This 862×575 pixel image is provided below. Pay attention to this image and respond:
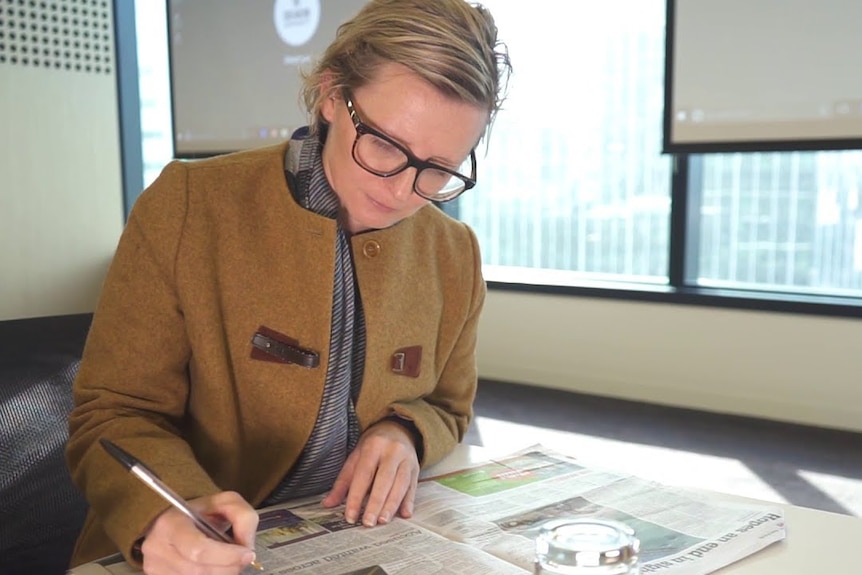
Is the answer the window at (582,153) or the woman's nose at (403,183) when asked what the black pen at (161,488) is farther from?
the window at (582,153)

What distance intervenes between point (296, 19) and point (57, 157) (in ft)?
4.94

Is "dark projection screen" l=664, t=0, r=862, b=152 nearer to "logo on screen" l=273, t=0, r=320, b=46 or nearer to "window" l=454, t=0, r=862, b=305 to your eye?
"window" l=454, t=0, r=862, b=305

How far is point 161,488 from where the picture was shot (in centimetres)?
67

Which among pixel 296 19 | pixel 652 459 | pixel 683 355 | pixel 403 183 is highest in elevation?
pixel 296 19

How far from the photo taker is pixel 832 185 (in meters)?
3.64

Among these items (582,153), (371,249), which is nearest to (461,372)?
(371,249)

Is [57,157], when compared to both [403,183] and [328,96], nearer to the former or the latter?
[328,96]

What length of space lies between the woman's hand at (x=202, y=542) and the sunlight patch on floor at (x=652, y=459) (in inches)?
82.6

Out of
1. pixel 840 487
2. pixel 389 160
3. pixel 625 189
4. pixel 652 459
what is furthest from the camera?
pixel 625 189

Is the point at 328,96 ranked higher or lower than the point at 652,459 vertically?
higher

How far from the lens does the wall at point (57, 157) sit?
13.6ft

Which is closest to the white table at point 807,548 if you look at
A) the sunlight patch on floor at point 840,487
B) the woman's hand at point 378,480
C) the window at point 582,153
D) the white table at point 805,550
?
the white table at point 805,550

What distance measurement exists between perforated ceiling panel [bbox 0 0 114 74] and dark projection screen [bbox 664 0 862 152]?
9.86ft

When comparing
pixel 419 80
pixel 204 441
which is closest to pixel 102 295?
pixel 204 441
